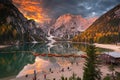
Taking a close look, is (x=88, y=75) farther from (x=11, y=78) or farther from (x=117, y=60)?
(x=117, y=60)

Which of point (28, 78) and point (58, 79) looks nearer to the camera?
point (58, 79)

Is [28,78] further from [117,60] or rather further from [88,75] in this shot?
[117,60]

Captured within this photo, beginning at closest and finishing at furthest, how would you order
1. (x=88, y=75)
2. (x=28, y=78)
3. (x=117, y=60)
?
(x=88, y=75), (x=28, y=78), (x=117, y=60)

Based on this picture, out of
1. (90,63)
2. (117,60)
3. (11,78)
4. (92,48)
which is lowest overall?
(11,78)

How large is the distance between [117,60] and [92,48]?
41153 mm

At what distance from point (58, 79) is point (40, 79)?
628 cm

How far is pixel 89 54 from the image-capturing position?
31906 mm

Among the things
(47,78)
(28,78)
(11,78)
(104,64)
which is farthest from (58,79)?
(104,64)

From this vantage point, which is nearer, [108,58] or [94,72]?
[94,72]

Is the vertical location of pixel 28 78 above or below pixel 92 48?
below

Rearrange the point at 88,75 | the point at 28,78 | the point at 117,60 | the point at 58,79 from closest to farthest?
the point at 88,75
the point at 58,79
the point at 28,78
the point at 117,60

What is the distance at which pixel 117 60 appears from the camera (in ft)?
224

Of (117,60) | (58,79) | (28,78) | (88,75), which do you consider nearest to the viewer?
(88,75)

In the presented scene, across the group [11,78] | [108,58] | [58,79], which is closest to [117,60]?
[108,58]
